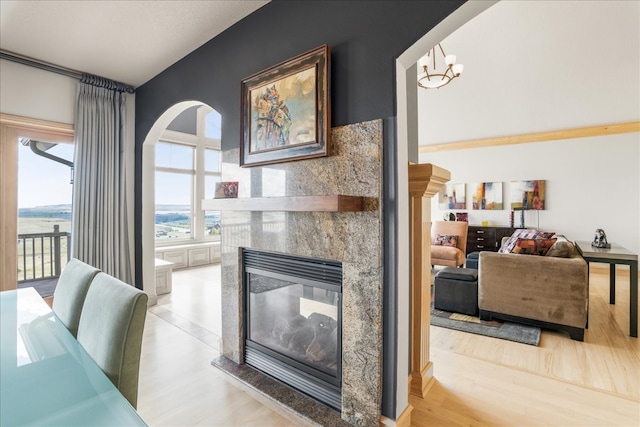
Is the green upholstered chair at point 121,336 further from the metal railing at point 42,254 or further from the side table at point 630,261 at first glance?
the side table at point 630,261

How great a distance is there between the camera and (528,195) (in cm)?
639

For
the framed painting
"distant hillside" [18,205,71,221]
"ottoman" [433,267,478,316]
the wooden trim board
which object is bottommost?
"ottoman" [433,267,478,316]

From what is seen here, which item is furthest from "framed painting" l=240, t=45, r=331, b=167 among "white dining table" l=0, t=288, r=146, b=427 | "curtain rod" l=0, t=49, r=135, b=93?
"curtain rod" l=0, t=49, r=135, b=93

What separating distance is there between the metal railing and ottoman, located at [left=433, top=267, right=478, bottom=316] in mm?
4364

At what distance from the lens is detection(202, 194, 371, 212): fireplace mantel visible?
159 cm

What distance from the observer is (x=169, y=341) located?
9.41ft

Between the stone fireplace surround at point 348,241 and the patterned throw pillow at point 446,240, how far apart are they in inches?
169

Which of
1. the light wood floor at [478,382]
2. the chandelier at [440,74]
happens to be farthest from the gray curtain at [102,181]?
the chandelier at [440,74]

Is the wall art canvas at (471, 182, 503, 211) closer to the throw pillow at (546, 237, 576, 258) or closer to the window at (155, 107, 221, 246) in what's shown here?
the throw pillow at (546, 237, 576, 258)

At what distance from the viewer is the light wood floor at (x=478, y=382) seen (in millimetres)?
1851

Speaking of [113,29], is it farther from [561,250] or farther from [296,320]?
[561,250]

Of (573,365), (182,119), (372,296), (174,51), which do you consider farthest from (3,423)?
(182,119)

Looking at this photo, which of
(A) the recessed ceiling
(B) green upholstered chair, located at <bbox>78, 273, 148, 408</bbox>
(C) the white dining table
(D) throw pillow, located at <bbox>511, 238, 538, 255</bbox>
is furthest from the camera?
(D) throw pillow, located at <bbox>511, 238, 538, 255</bbox>

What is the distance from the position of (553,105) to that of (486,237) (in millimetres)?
2784
